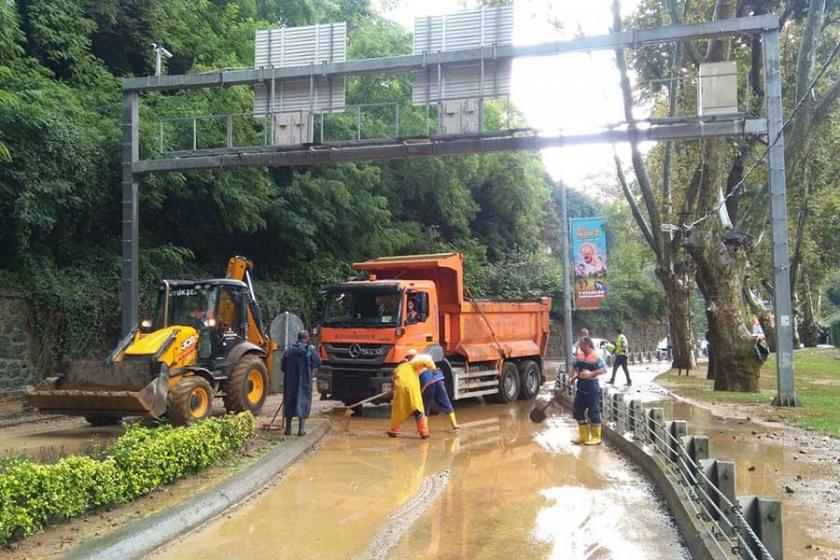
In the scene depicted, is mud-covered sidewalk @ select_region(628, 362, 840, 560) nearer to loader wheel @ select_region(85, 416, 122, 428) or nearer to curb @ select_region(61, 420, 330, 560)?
curb @ select_region(61, 420, 330, 560)

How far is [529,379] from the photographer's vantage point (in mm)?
18812

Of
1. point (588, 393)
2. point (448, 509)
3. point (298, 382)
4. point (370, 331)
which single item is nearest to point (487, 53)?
point (370, 331)

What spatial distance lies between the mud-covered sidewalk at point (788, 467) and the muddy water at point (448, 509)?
113 centimetres

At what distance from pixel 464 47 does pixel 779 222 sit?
7446mm

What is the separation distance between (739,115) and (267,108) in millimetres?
10132

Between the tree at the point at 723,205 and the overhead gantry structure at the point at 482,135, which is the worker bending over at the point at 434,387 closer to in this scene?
the overhead gantry structure at the point at 482,135

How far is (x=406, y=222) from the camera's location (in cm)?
3000

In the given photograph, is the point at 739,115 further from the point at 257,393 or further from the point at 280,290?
the point at 280,290

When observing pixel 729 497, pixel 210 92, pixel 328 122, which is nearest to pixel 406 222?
pixel 328 122

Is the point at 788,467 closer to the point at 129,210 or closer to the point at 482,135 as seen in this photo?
the point at 482,135

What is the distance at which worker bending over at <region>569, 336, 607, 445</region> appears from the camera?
Answer: 11.1m

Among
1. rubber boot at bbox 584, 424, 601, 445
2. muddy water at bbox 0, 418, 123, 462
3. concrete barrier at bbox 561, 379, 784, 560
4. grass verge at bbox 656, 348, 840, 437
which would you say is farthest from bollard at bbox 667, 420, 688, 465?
muddy water at bbox 0, 418, 123, 462

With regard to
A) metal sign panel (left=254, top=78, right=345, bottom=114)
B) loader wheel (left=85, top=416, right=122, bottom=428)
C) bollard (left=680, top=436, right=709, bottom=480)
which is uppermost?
metal sign panel (left=254, top=78, right=345, bottom=114)

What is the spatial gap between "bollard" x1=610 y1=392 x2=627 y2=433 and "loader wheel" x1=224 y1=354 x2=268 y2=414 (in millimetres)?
6442
